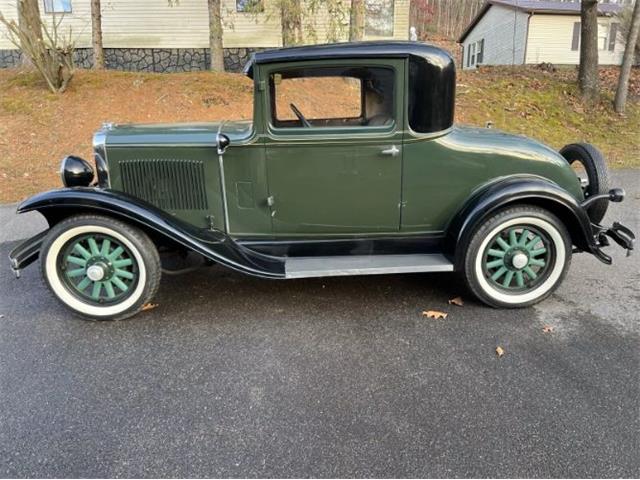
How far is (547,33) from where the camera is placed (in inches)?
882

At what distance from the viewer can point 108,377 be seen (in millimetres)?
2717

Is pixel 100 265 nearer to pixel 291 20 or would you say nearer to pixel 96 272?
pixel 96 272

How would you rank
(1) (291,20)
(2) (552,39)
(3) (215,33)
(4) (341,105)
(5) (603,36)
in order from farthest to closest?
(5) (603,36)
(2) (552,39)
(3) (215,33)
(1) (291,20)
(4) (341,105)

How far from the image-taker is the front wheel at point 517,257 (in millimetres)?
3340

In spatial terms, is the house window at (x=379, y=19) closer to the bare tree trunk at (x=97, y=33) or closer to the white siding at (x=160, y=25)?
the white siding at (x=160, y=25)

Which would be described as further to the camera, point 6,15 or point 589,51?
point 6,15

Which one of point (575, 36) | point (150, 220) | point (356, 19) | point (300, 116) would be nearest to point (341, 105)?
point (300, 116)

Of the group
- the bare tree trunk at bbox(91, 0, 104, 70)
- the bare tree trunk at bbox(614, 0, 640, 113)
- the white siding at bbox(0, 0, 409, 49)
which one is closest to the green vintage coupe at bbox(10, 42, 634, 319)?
the bare tree trunk at bbox(614, 0, 640, 113)

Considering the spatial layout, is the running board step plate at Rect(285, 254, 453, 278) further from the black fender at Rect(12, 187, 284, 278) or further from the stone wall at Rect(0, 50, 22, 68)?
the stone wall at Rect(0, 50, 22, 68)

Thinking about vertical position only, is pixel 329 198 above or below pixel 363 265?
above

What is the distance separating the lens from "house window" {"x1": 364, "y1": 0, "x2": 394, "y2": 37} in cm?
1569

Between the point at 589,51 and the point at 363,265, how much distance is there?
1094 centimetres

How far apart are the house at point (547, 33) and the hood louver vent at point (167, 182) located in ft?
69.2

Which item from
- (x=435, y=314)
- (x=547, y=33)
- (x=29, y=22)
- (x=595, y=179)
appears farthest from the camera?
(x=547, y=33)
